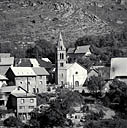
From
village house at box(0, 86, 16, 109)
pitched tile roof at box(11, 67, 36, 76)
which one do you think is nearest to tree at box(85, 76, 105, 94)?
pitched tile roof at box(11, 67, 36, 76)

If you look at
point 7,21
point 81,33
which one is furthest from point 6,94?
point 7,21

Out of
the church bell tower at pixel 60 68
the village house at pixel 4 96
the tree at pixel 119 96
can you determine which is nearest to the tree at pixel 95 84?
the tree at pixel 119 96

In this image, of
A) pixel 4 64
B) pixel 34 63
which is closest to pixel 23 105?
pixel 4 64

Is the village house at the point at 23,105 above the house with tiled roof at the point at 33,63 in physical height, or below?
above

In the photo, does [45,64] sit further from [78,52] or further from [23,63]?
[78,52]

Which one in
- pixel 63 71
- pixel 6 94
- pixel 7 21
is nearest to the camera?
pixel 6 94

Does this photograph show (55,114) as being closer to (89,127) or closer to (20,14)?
(89,127)

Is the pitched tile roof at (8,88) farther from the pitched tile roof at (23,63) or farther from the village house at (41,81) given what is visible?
the pitched tile roof at (23,63)
